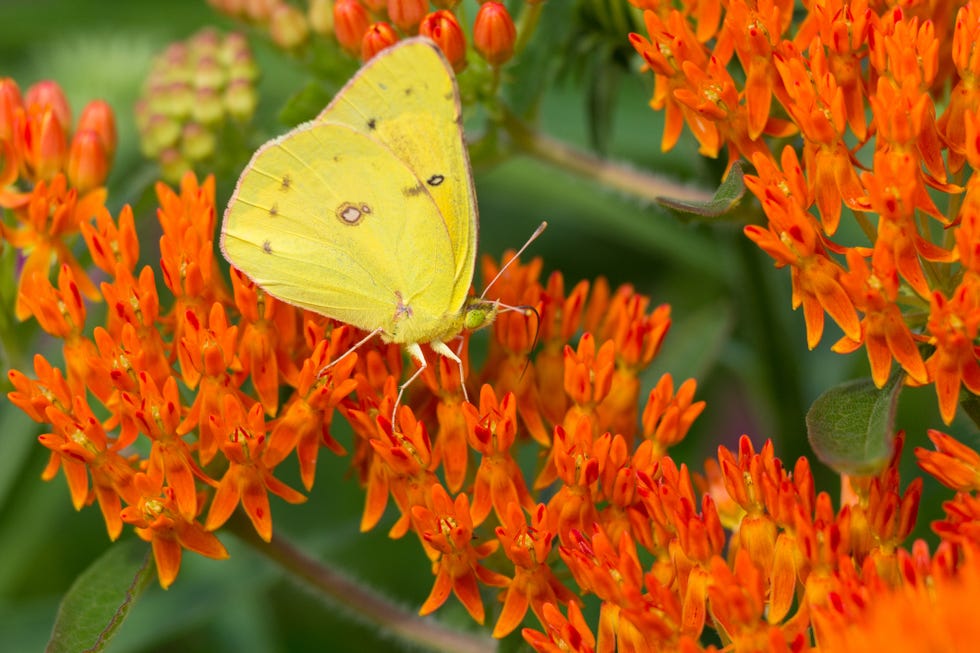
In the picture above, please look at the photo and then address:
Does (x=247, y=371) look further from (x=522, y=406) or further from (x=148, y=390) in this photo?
(x=522, y=406)

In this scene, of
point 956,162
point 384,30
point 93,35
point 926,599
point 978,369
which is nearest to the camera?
point 926,599

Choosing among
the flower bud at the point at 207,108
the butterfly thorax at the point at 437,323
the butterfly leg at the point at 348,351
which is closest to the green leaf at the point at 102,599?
the butterfly leg at the point at 348,351

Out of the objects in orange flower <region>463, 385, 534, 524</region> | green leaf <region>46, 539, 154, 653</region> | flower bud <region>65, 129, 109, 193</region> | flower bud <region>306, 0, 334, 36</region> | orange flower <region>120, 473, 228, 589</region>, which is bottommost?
green leaf <region>46, 539, 154, 653</region>

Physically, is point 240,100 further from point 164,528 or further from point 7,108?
point 164,528

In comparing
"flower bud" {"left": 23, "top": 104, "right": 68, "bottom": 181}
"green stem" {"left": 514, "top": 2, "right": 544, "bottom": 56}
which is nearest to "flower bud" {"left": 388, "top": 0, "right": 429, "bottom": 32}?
"green stem" {"left": 514, "top": 2, "right": 544, "bottom": 56}

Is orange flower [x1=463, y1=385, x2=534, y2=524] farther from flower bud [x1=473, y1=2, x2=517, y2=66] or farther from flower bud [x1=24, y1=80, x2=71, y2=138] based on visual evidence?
flower bud [x1=24, y1=80, x2=71, y2=138]

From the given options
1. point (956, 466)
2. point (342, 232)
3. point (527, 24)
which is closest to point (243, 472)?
point (342, 232)

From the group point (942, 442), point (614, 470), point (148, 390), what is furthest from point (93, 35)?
point (942, 442)
